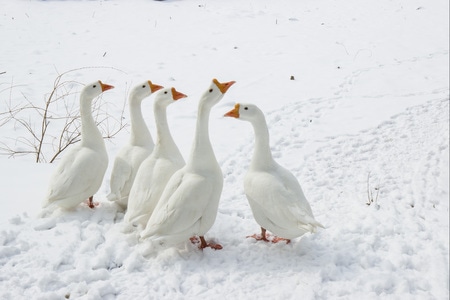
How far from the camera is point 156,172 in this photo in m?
3.38

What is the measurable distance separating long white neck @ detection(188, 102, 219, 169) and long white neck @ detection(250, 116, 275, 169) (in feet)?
0.98

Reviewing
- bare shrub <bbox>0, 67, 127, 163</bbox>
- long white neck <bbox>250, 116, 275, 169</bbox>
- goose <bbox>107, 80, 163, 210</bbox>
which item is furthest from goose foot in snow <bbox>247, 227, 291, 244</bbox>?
bare shrub <bbox>0, 67, 127, 163</bbox>

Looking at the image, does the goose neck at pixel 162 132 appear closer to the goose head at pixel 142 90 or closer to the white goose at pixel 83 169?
the goose head at pixel 142 90

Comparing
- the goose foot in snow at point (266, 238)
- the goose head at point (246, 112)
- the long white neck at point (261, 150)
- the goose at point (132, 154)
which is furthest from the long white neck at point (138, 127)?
the goose foot in snow at point (266, 238)

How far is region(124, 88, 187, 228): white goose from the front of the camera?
326cm

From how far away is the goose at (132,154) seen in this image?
11.8 feet

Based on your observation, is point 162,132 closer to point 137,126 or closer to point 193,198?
point 137,126

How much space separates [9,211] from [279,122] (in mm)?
3151

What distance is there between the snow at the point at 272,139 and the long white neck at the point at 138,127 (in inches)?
23.4

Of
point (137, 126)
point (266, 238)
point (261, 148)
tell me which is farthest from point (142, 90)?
point (266, 238)

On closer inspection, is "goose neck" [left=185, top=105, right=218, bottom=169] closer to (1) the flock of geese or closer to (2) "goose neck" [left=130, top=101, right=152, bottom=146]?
(1) the flock of geese

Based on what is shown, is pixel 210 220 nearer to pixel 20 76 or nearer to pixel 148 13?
pixel 20 76

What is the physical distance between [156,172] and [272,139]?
6.96 feet

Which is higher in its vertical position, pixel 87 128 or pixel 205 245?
pixel 87 128
